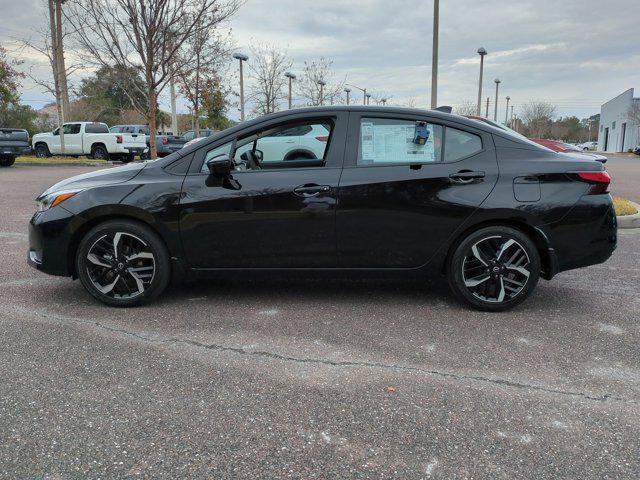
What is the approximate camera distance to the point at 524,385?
3.10 metres

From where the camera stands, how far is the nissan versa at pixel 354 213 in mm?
4254

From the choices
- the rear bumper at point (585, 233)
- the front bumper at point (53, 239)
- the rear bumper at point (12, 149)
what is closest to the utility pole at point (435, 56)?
the rear bumper at point (585, 233)

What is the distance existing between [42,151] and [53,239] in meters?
24.7

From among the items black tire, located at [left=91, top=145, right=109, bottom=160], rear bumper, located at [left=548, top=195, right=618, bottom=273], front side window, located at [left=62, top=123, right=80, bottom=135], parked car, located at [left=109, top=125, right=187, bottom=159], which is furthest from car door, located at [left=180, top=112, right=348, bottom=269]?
front side window, located at [left=62, top=123, right=80, bottom=135]

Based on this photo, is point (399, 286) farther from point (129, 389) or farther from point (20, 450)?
point (20, 450)

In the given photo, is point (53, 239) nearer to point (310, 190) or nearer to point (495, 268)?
point (310, 190)

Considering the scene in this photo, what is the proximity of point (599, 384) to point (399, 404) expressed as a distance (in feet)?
4.01

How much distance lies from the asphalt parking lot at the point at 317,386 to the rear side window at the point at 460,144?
126 cm

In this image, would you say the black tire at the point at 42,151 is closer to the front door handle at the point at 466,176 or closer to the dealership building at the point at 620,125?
the front door handle at the point at 466,176

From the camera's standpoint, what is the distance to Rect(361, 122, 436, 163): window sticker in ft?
14.3

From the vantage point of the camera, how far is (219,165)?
163 inches

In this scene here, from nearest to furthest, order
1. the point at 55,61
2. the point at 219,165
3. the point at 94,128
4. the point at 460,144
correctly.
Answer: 1. the point at 219,165
2. the point at 460,144
3. the point at 55,61
4. the point at 94,128

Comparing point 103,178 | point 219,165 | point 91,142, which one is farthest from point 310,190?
point 91,142

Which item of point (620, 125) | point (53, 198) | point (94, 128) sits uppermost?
point (620, 125)
